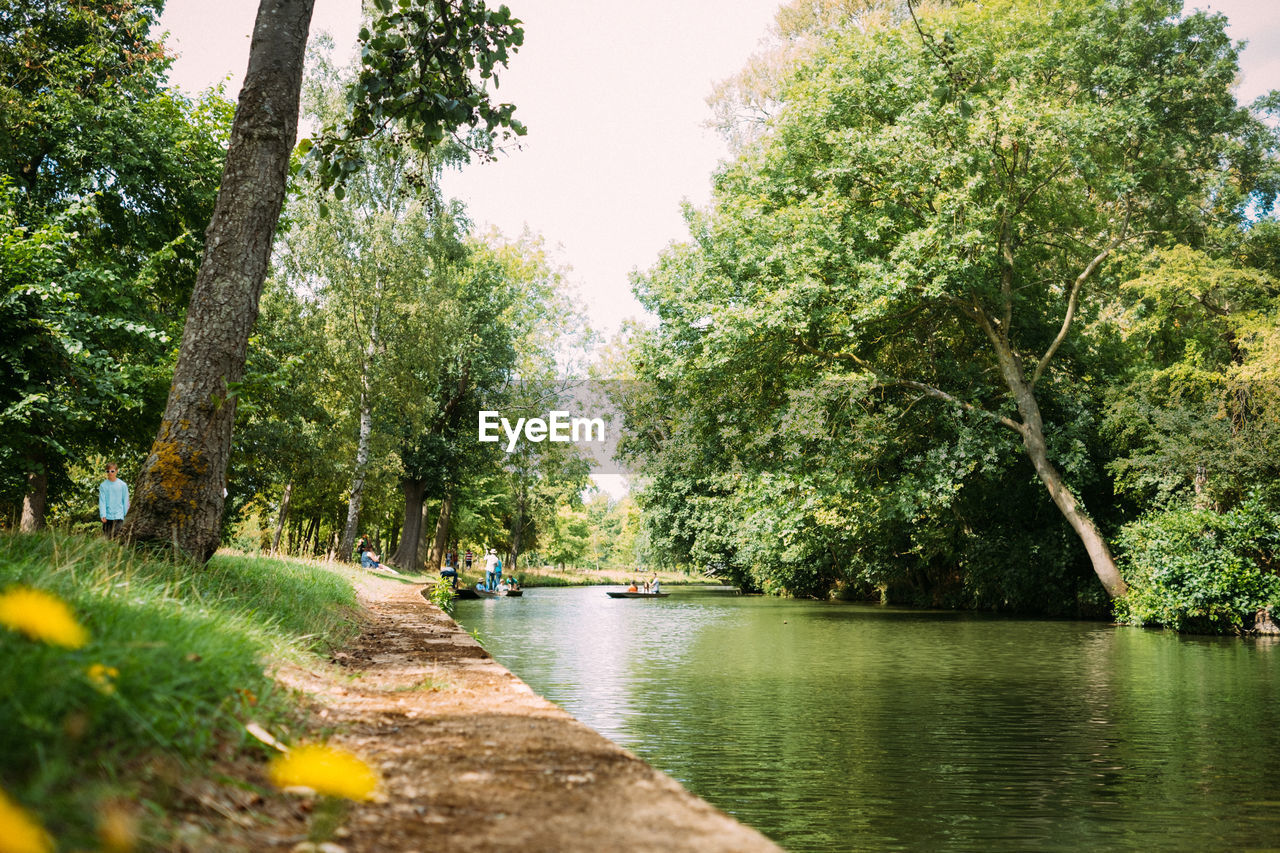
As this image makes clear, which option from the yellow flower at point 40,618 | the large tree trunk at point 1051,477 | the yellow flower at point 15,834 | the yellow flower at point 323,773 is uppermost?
the large tree trunk at point 1051,477

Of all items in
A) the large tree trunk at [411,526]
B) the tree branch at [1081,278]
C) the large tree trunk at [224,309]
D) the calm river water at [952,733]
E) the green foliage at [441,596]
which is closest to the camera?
the calm river water at [952,733]

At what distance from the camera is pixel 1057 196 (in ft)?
72.1

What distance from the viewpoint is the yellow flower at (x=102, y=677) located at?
1837 mm

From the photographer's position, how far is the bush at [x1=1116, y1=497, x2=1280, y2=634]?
16297 millimetres

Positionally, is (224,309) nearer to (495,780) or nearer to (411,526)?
(495,780)

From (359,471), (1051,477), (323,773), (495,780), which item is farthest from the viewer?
(359,471)

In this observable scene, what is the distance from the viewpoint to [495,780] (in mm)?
2418

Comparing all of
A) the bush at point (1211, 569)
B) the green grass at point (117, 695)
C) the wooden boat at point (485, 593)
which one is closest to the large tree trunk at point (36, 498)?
the wooden boat at point (485, 593)

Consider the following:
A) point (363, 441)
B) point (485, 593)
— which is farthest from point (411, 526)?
point (363, 441)

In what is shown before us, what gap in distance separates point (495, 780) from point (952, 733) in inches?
227

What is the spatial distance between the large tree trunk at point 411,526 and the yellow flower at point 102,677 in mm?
32465

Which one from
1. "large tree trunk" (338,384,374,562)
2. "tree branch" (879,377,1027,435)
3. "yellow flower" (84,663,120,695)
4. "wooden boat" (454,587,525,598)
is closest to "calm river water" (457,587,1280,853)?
"yellow flower" (84,663,120,695)

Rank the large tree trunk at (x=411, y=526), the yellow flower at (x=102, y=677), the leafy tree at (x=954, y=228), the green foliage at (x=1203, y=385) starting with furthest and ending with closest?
the large tree trunk at (x=411, y=526), the leafy tree at (x=954, y=228), the green foliage at (x=1203, y=385), the yellow flower at (x=102, y=677)

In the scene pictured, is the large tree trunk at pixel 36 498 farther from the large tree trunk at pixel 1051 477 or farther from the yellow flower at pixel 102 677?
the large tree trunk at pixel 1051 477
